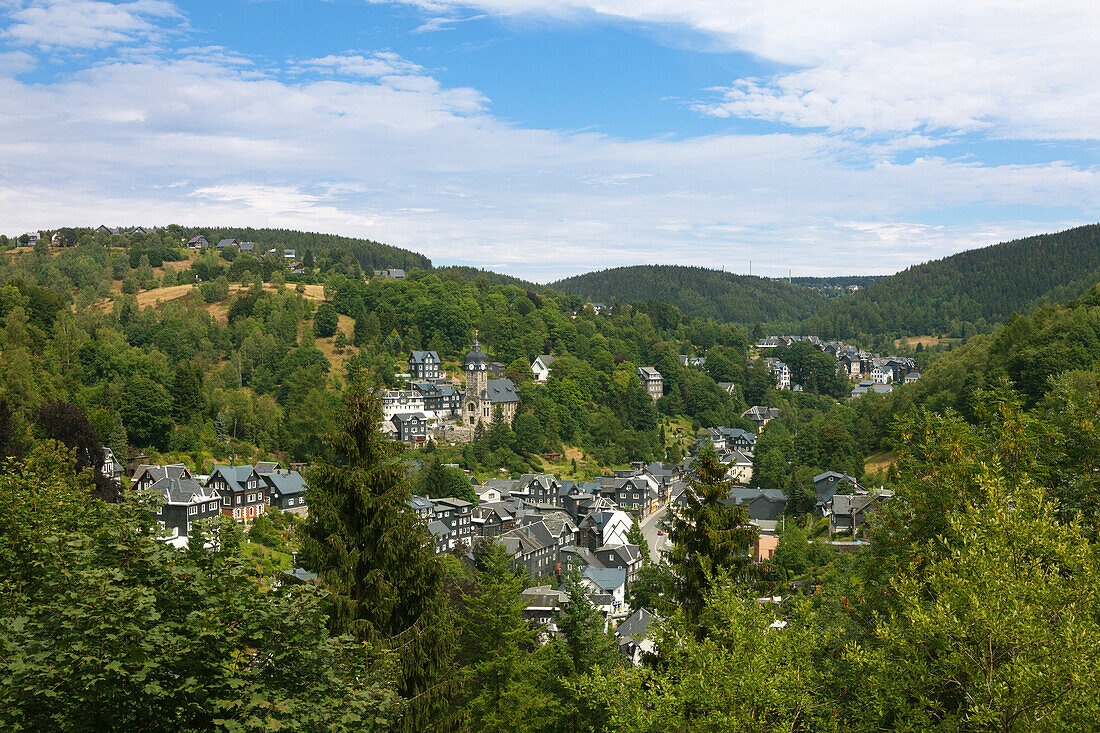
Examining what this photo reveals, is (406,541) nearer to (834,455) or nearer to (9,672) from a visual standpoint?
(9,672)

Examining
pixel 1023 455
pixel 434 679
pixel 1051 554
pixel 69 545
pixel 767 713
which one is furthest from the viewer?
pixel 1023 455

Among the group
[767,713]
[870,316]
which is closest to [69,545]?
[767,713]

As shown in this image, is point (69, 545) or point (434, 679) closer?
point (69, 545)

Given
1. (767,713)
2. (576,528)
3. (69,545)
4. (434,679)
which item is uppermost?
(69,545)

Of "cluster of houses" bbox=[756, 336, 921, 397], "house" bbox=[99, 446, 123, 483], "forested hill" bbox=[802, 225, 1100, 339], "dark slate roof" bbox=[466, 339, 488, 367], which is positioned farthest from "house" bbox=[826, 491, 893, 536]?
"forested hill" bbox=[802, 225, 1100, 339]

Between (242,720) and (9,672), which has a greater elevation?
(9,672)

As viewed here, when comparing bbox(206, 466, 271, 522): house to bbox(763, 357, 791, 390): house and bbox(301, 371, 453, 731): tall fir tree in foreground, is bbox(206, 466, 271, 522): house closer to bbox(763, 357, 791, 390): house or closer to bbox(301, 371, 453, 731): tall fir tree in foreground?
bbox(301, 371, 453, 731): tall fir tree in foreground
